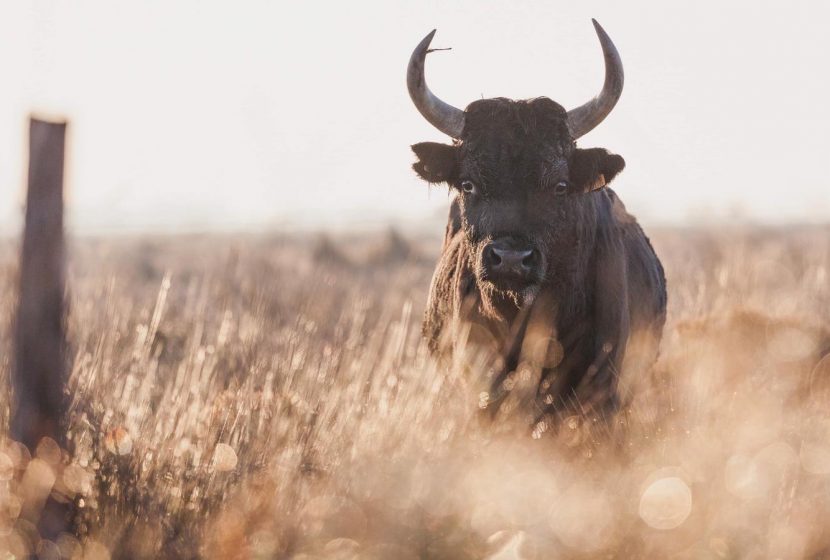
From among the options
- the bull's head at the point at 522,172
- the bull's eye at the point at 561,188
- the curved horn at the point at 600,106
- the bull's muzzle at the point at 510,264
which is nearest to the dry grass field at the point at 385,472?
the bull's muzzle at the point at 510,264

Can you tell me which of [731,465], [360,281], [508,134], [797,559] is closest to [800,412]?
[731,465]

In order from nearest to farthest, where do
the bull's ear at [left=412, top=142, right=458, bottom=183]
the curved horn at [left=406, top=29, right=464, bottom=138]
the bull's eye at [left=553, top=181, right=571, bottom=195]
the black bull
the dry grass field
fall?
the dry grass field
the black bull
the bull's eye at [left=553, top=181, right=571, bottom=195]
the curved horn at [left=406, top=29, right=464, bottom=138]
the bull's ear at [left=412, top=142, right=458, bottom=183]

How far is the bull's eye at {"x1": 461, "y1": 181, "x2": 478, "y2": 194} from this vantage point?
651 cm

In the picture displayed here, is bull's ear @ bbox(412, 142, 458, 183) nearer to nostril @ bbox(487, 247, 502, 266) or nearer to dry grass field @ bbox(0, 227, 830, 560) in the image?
nostril @ bbox(487, 247, 502, 266)

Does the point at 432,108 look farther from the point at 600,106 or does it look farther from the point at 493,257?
the point at 493,257

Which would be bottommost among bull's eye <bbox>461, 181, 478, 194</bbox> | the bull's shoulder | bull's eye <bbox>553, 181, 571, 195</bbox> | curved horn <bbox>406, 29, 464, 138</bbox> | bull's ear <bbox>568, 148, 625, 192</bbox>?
the bull's shoulder

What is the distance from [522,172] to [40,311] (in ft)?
10.7

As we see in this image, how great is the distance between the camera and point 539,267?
6016 millimetres

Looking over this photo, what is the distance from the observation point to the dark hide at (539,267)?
245 inches

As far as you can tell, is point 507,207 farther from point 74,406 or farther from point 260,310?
point 74,406

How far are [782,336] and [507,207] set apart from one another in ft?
14.7

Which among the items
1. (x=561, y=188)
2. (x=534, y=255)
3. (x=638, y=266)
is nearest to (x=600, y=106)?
(x=561, y=188)

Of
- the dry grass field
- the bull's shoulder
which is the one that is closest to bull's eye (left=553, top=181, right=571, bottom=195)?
the bull's shoulder

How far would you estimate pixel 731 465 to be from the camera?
4.49m
